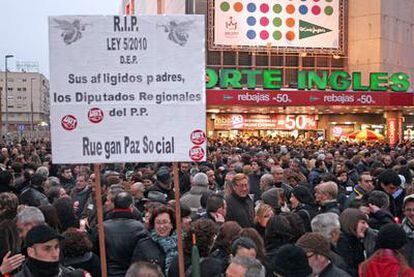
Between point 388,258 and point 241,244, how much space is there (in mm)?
1166

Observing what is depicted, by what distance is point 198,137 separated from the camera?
468 cm

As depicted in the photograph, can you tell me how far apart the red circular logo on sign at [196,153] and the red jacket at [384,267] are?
5.20 feet

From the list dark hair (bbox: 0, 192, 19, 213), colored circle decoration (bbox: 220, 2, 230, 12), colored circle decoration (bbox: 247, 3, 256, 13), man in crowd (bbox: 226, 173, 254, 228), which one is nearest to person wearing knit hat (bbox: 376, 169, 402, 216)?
man in crowd (bbox: 226, 173, 254, 228)

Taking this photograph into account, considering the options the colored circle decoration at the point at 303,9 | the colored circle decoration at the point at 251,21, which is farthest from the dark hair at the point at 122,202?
the colored circle decoration at the point at 303,9

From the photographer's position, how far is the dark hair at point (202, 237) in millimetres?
5051

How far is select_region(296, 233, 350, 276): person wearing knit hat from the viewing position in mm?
4418

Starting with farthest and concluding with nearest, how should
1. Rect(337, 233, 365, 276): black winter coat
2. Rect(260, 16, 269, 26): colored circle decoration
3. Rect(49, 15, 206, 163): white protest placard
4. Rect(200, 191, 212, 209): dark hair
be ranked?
Rect(260, 16, 269, 26): colored circle decoration
Rect(200, 191, 212, 209): dark hair
Rect(337, 233, 365, 276): black winter coat
Rect(49, 15, 206, 163): white protest placard

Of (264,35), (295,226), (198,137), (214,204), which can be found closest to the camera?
(198,137)

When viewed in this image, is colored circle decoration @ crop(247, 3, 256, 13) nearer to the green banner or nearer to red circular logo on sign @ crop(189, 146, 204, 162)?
the green banner

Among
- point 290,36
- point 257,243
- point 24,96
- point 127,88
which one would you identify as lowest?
point 257,243

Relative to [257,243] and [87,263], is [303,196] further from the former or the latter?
[87,263]

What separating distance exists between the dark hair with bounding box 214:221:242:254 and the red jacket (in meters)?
1.13

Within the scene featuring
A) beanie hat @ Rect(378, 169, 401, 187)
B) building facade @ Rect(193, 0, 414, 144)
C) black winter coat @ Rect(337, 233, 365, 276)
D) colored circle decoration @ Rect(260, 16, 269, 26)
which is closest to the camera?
black winter coat @ Rect(337, 233, 365, 276)

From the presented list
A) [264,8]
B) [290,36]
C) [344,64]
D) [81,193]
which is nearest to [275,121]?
[290,36]
